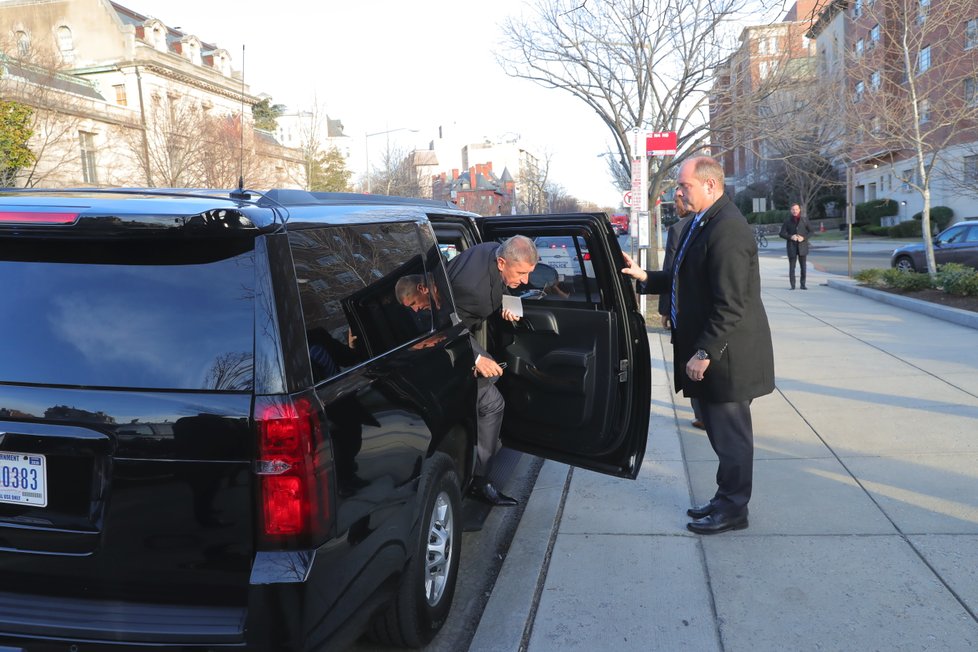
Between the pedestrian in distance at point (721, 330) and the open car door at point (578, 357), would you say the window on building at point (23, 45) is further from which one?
the pedestrian in distance at point (721, 330)

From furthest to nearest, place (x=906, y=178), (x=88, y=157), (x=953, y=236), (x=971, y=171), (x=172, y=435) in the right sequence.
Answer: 1. (x=88, y=157)
2. (x=906, y=178)
3. (x=953, y=236)
4. (x=971, y=171)
5. (x=172, y=435)

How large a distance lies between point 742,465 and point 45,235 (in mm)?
3411

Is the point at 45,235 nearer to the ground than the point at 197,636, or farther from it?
farther from it

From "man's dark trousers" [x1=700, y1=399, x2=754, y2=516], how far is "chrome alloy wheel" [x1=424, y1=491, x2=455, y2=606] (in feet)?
5.17

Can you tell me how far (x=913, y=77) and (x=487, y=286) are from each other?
13.4 meters

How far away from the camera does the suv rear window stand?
232 centimetres

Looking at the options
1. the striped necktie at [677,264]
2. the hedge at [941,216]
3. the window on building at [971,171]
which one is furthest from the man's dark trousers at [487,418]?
the hedge at [941,216]

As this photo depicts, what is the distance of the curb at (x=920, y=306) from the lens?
1088cm

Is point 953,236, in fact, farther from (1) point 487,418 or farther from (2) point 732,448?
(1) point 487,418

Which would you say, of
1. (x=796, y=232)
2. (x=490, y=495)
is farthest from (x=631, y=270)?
(x=796, y=232)

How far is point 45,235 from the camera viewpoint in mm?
2371

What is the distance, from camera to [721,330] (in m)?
3.96

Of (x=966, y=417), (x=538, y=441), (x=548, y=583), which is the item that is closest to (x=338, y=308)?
(x=548, y=583)

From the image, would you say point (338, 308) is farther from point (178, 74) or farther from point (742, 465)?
point (178, 74)
